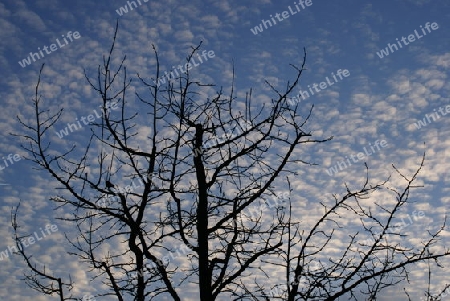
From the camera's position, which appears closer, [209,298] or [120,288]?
[209,298]

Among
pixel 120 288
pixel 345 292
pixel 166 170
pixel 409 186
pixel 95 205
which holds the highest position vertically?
pixel 166 170

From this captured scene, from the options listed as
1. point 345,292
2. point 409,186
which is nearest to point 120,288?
point 345,292

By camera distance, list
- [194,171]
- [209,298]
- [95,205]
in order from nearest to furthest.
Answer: [209,298] → [95,205] → [194,171]

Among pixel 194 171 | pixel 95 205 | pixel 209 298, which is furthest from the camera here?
pixel 194 171

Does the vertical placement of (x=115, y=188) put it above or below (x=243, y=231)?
above

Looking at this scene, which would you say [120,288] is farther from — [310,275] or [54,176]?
[310,275]

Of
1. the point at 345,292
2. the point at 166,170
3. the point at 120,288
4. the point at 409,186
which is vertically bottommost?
the point at 345,292

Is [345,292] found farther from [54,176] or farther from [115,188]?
[54,176]

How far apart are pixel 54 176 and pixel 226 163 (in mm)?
2097

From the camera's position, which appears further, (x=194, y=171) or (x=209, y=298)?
(x=194, y=171)

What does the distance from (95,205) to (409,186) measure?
12.8 ft

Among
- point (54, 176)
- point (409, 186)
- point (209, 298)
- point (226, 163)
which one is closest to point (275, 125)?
Result: point (226, 163)

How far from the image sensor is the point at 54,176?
5348mm

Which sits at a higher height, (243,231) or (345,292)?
(243,231)
